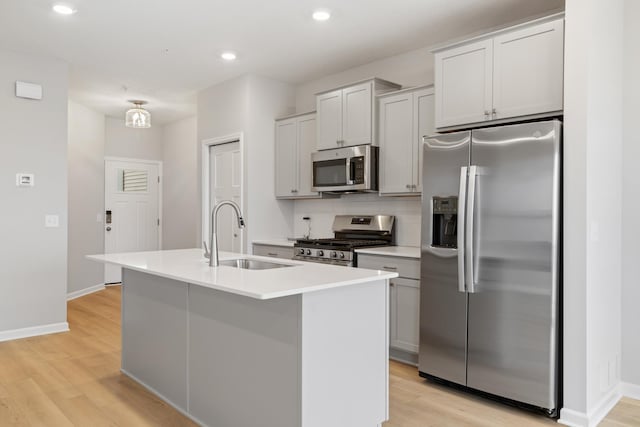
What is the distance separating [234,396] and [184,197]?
563 centimetres

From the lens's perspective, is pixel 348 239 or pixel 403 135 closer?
pixel 403 135

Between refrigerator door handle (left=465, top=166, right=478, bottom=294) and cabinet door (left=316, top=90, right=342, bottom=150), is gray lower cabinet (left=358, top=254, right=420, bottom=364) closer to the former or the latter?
refrigerator door handle (left=465, top=166, right=478, bottom=294)

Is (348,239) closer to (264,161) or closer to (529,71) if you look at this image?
(264,161)

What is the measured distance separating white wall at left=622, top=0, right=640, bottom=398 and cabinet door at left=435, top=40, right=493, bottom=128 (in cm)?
91

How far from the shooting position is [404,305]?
3664 mm

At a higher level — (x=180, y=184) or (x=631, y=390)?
(x=180, y=184)

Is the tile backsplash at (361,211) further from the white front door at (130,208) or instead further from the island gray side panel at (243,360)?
the white front door at (130,208)

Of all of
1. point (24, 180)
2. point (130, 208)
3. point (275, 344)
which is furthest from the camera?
point (130, 208)

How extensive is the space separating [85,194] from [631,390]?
6.74 metres

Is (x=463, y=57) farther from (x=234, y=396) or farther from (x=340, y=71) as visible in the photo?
(x=234, y=396)

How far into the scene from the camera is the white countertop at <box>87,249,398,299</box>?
6.57 ft

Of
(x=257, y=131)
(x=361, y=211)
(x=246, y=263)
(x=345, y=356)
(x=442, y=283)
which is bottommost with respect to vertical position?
(x=345, y=356)

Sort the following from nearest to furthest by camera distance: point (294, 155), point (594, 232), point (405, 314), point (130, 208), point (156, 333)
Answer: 1. point (594, 232)
2. point (156, 333)
3. point (405, 314)
4. point (294, 155)
5. point (130, 208)

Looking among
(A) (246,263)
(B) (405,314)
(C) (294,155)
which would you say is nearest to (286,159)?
(C) (294,155)
